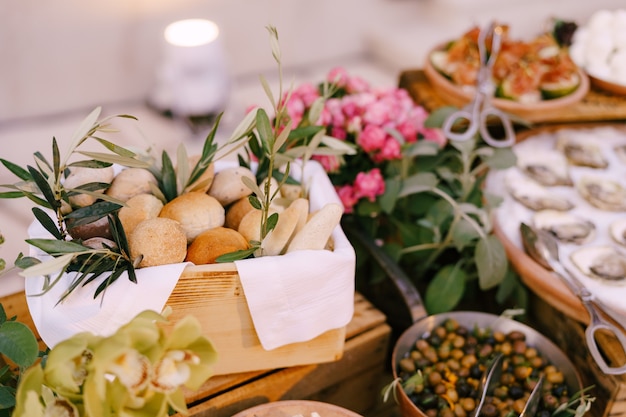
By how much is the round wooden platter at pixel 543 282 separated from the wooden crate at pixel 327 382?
264 millimetres

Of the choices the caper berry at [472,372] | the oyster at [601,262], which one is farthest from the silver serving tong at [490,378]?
the oyster at [601,262]

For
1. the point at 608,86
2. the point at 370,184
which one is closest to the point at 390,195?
the point at 370,184

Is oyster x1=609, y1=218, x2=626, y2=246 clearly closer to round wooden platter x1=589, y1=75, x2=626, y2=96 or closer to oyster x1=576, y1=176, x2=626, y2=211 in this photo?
oyster x1=576, y1=176, x2=626, y2=211

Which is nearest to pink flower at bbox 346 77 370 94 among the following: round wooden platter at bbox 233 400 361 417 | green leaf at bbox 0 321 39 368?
round wooden platter at bbox 233 400 361 417

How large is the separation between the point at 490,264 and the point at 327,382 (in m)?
0.35

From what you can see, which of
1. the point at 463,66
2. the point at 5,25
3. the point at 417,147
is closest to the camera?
the point at 417,147

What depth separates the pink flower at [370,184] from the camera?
107 cm

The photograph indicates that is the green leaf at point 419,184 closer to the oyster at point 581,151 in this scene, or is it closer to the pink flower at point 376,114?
the pink flower at point 376,114

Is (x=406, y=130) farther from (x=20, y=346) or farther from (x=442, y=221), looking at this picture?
(x=20, y=346)

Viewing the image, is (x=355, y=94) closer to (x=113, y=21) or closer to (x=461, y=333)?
(x=461, y=333)

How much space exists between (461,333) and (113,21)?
1866 mm

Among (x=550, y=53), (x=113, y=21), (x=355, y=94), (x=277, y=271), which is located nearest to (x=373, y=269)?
(x=355, y=94)

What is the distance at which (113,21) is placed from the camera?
220 centimetres

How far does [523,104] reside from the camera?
1316 millimetres
